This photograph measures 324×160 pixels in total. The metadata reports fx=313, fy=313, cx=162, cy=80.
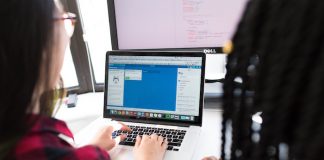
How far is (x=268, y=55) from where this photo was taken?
15.7 inches

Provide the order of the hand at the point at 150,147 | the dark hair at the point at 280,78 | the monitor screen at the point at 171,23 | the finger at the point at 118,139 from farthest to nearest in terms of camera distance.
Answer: the monitor screen at the point at 171,23 < the finger at the point at 118,139 < the hand at the point at 150,147 < the dark hair at the point at 280,78

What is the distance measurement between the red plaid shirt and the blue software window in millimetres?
426

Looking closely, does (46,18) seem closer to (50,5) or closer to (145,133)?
(50,5)

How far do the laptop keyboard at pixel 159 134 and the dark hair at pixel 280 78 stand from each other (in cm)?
47

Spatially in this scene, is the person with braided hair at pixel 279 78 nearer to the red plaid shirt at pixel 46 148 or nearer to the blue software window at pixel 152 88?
the red plaid shirt at pixel 46 148

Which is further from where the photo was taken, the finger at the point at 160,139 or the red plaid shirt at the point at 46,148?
the finger at the point at 160,139

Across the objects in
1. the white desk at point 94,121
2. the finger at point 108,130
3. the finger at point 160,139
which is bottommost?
the white desk at point 94,121

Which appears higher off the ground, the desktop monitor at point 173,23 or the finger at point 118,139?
the desktop monitor at point 173,23

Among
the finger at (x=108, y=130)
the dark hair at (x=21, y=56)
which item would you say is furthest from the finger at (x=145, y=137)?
the dark hair at (x=21, y=56)

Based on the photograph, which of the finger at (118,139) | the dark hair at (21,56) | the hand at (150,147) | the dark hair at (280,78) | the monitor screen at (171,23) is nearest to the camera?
the dark hair at (280,78)

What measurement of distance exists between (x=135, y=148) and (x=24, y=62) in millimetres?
461

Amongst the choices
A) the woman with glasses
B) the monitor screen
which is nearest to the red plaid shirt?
the woman with glasses

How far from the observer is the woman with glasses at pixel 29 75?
521 millimetres

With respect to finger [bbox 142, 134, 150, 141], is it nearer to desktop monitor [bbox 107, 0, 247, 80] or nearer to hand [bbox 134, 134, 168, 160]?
hand [bbox 134, 134, 168, 160]
